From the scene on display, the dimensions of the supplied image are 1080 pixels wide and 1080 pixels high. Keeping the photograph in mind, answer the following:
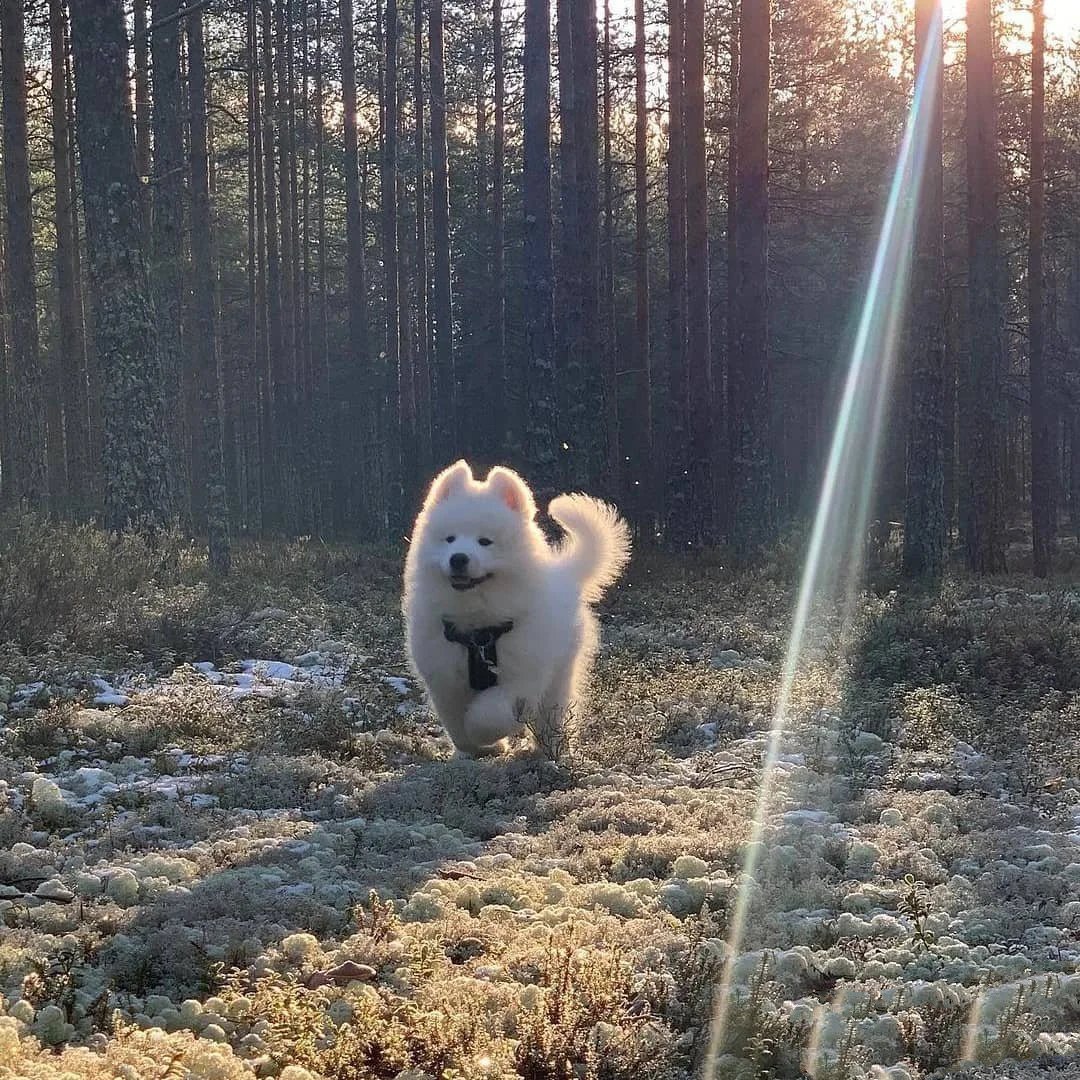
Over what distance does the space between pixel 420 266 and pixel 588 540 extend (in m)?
24.3

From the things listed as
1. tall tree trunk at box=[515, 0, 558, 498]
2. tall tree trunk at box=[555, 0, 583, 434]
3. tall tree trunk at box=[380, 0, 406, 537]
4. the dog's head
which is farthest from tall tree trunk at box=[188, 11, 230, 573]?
the dog's head

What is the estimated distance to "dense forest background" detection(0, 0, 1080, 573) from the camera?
56.1 feet

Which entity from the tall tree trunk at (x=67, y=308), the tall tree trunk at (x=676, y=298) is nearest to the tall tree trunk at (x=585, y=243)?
the tall tree trunk at (x=676, y=298)

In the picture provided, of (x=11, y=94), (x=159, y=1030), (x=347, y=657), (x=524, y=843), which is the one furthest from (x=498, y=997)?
(x=11, y=94)

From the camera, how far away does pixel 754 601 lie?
49.3 feet

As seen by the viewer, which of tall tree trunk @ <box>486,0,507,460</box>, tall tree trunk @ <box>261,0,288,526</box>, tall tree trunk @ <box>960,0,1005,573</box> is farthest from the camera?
tall tree trunk @ <box>486,0,507,460</box>

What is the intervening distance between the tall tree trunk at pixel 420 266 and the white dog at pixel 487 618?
2140cm

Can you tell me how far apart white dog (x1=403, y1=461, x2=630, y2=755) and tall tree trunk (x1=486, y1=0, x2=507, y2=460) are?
80.3 ft

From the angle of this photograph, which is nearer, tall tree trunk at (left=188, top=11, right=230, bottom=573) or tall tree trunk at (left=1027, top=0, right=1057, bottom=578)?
tall tree trunk at (left=188, top=11, right=230, bottom=573)

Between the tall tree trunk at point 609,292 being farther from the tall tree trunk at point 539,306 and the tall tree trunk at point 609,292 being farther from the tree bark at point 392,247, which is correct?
the tall tree trunk at point 539,306

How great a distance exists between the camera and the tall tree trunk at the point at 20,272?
20.4m

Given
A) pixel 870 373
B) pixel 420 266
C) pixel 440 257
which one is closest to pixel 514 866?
pixel 870 373

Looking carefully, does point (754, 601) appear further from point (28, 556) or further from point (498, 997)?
point (498, 997)

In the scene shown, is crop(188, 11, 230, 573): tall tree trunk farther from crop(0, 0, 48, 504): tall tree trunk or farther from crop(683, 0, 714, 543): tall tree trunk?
crop(683, 0, 714, 543): tall tree trunk
